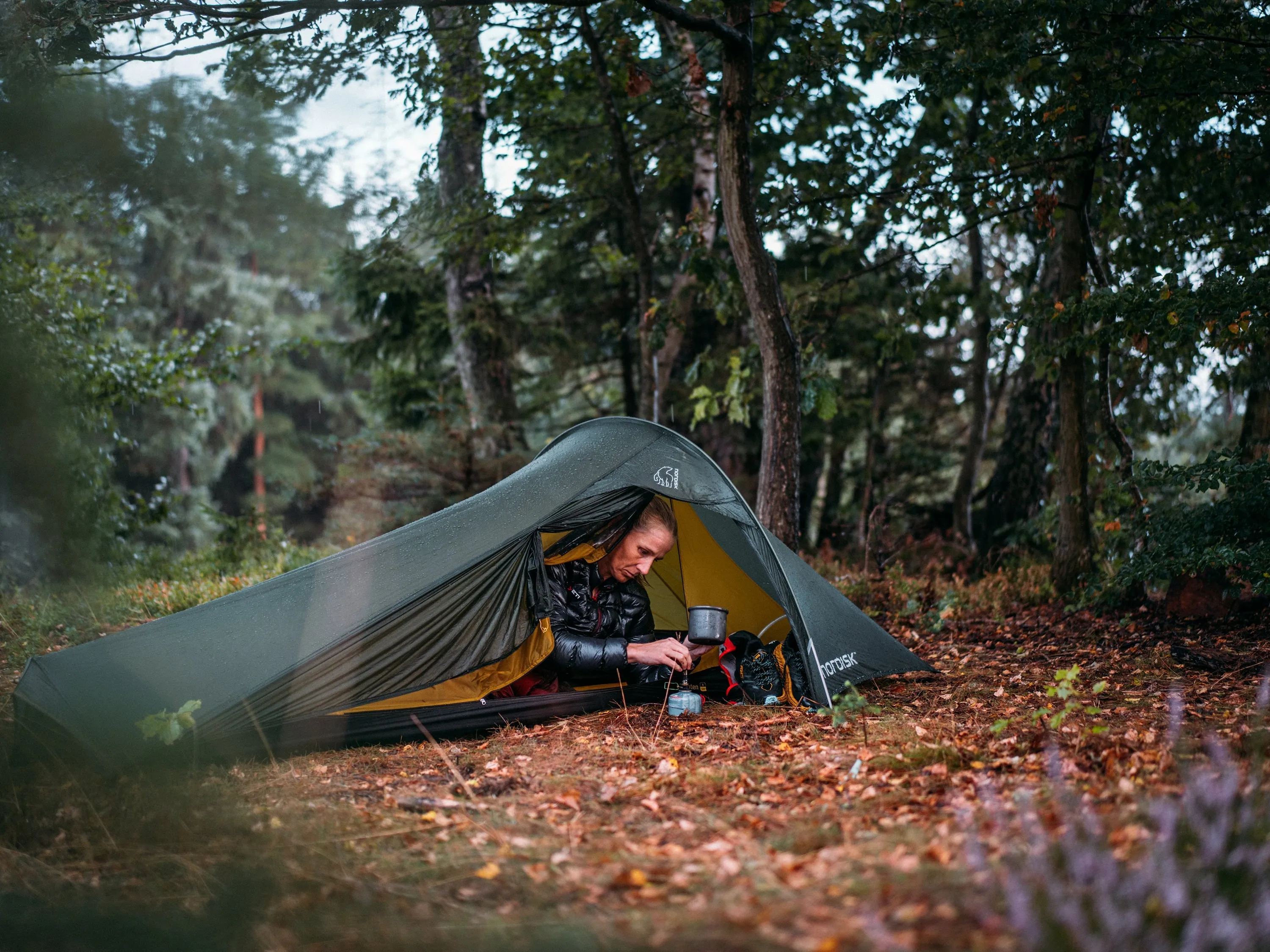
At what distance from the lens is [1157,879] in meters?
1.84

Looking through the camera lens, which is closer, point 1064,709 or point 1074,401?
point 1064,709

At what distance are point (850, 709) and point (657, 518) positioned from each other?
4.51 ft

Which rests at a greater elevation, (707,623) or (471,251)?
(471,251)

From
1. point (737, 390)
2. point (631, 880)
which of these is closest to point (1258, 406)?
point (737, 390)

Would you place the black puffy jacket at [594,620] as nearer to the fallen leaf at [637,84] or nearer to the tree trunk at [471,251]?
the fallen leaf at [637,84]

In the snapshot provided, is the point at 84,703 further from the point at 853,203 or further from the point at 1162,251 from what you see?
the point at 1162,251

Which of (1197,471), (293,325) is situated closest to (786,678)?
(1197,471)

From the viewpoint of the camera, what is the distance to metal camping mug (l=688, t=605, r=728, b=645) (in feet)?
13.3

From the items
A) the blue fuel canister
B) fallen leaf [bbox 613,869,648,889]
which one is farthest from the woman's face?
fallen leaf [bbox 613,869,648,889]

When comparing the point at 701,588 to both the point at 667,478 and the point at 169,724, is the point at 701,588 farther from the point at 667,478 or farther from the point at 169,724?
the point at 169,724

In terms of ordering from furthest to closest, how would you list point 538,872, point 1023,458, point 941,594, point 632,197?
point 1023,458
point 632,197
point 941,594
point 538,872

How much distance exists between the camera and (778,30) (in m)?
Result: 8.35

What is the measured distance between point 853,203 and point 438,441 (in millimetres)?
4507

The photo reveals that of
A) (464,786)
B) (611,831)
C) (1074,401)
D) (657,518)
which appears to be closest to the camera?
(611,831)
